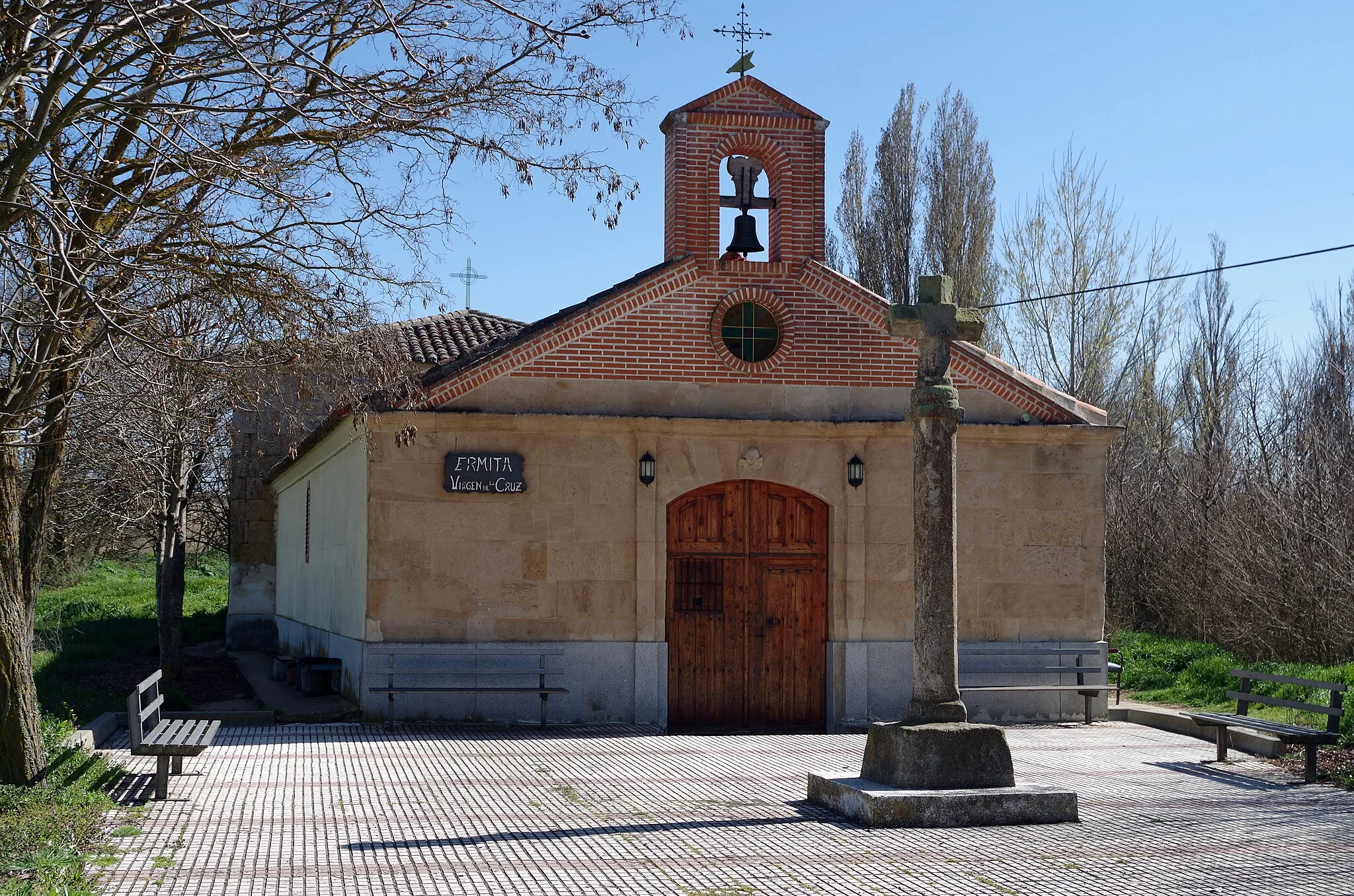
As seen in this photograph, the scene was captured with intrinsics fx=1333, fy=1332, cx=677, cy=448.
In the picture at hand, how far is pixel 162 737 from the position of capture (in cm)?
970

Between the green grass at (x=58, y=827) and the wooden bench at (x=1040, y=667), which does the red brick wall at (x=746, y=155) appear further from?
the green grass at (x=58, y=827)

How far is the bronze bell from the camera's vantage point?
1513cm

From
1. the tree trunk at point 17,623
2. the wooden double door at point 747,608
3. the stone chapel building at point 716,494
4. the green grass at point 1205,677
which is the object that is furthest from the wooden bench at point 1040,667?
the tree trunk at point 17,623

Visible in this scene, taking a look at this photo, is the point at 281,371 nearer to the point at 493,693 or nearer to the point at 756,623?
the point at 493,693

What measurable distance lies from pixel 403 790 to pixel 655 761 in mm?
2516

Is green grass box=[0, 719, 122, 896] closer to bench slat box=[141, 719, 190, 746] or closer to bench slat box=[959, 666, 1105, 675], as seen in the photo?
bench slat box=[141, 719, 190, 746]

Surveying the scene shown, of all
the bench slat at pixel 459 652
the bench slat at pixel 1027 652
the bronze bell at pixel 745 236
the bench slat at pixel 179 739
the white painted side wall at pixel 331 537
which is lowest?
the bench slat at pixel 179 739

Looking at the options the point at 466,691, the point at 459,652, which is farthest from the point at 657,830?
the point at 459,652

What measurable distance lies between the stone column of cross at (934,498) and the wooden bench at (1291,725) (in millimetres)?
3589

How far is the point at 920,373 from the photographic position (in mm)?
9836

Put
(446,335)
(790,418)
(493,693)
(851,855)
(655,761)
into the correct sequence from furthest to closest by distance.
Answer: (446,335)
(790,418)
(493,693)
(655,761)
(851,855)

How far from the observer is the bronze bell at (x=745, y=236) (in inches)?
596

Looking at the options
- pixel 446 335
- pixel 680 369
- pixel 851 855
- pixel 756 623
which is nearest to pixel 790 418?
pixel 680 369

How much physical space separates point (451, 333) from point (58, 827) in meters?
18.0
